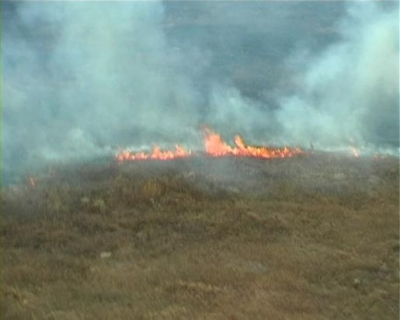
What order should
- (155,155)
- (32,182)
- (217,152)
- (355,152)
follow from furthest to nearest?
(355,152) → (217,152) → (155,155) → (32,182)

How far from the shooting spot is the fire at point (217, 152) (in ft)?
57.1

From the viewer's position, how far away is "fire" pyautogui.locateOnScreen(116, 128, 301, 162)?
17406 mm

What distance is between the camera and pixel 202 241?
1185 cm

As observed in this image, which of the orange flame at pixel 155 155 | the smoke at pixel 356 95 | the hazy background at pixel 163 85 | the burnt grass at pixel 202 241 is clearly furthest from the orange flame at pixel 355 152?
the orange flame at pixel 155 155

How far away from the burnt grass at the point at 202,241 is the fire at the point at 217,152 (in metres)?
0.66

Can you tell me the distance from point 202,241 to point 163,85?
1422 cm

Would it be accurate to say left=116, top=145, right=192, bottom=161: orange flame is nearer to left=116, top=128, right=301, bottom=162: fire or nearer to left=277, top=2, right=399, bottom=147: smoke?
left=116, top=128, right=301, bottom=162: fire

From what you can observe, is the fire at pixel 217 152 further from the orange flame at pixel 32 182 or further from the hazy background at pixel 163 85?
the orange flame at pixel 32 182

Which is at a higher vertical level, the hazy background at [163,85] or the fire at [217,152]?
the hazy background at [163,85]

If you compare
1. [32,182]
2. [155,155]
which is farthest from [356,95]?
[32,182]

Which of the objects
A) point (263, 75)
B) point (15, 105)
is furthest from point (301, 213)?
point (263, 75)

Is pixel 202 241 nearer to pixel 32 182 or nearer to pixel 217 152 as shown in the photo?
pixel 32 182

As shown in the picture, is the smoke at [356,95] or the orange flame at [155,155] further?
the smoke at [356,95]

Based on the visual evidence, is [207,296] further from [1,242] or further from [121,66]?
[121,66]
